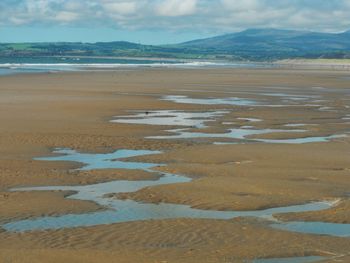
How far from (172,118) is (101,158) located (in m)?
10.6

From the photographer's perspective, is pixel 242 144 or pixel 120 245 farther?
pixel 242 144

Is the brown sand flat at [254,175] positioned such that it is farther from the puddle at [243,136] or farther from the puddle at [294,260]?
the puddle at [294,260]

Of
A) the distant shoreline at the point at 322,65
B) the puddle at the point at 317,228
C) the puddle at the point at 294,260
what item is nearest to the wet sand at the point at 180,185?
the puddle at the point at 294,260

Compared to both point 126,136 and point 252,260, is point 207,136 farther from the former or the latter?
point 252,260

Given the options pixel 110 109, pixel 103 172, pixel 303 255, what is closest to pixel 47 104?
pixel 110 109

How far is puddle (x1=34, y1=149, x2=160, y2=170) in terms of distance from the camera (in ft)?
55.5

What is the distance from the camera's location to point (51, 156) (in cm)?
1836

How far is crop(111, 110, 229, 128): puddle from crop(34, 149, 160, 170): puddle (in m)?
7.01

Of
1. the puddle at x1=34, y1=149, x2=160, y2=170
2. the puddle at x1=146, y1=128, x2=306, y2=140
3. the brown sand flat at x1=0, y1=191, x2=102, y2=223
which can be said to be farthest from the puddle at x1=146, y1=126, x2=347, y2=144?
the brown sand flat at x1=0, y1=191, x2=102, y2=223

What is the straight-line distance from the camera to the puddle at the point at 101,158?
16.9m

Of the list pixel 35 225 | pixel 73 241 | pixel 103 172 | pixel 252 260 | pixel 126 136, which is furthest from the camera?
pixel 126 136

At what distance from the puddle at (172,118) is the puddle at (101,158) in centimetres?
701

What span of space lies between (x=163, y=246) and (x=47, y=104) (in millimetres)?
24983

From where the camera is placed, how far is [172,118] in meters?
28.6
